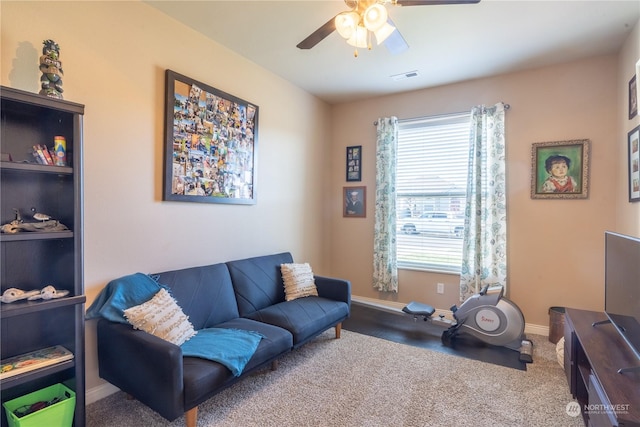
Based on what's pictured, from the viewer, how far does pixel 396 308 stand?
13.3 ft

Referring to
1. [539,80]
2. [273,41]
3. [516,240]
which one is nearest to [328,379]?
[516,240]

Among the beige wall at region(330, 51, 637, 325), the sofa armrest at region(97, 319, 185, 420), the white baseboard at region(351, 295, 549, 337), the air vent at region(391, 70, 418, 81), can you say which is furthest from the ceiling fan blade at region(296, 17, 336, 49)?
the white baseboard at region(351, 295, 549, 337)

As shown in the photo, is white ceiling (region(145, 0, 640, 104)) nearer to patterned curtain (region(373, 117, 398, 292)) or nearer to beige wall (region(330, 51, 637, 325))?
beige wall (region(330, 51, 637, 325))

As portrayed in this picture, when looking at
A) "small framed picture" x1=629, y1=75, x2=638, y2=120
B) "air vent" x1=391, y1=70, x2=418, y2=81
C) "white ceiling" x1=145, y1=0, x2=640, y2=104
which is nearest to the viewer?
"white ceiling" x1=145, y1=0, x2=640, y2=104

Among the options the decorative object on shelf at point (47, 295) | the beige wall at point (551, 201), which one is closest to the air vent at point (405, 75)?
the beige wall at point (551, 201)

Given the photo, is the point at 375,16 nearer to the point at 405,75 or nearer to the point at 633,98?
the point at 405,75

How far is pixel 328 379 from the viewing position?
2408 mm

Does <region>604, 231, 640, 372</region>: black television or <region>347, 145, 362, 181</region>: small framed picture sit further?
<region>347, 145, 362, 181</region>: small framed picture

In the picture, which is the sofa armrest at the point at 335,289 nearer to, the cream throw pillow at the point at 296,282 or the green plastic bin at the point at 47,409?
the cream throw pillow at the point at 296,282

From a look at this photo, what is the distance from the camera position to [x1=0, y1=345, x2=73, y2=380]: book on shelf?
4.93ft

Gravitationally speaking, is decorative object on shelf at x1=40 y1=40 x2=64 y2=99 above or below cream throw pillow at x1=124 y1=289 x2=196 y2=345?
above

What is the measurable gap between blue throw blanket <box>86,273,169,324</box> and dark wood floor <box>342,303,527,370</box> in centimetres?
211

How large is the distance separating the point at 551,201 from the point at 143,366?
3.87m

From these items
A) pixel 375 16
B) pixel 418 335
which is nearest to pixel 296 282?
pixel 418 335
